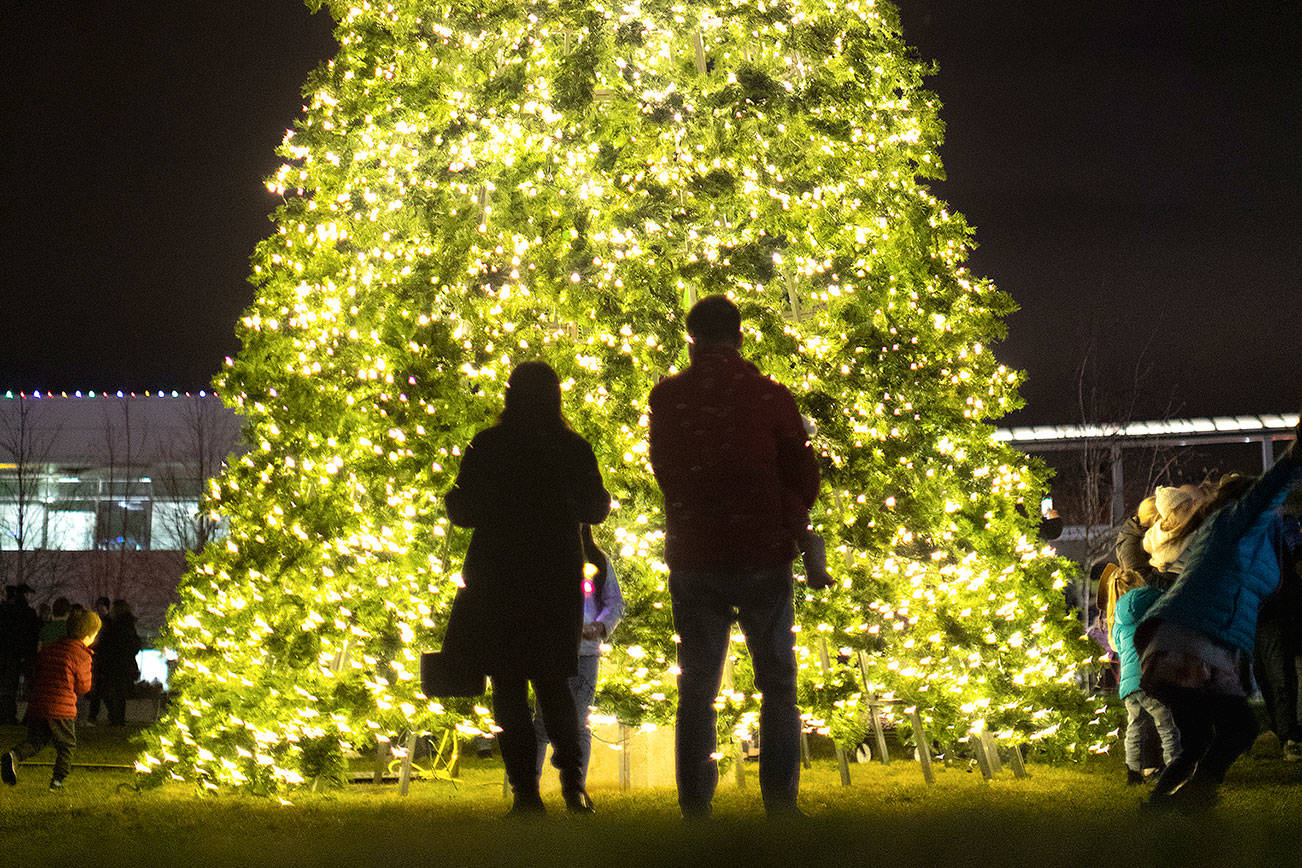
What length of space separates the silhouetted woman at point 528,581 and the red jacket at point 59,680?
22.3 feet

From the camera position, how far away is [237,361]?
862cm

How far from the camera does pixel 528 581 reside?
4996 millimetres

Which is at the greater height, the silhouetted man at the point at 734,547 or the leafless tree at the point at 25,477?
the leafless tree at the point at 25,477

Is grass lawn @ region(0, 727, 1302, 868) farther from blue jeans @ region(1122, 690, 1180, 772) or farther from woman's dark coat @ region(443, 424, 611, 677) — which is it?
blue jeans @ region(1122, 690, 1180, 772)

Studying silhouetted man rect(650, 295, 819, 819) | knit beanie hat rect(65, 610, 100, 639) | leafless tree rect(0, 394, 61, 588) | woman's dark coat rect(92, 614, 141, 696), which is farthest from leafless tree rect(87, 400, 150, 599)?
silhouetted man rect(650, 295, 819, 819)

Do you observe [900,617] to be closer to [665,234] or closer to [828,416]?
[828,416]

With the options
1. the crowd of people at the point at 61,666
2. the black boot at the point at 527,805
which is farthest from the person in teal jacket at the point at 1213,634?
the crowd of people at the point at 61,666

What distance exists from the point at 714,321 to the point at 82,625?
796 cm

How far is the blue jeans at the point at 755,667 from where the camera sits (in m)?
4.86

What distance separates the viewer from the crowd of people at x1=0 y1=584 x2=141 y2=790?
10438 mm

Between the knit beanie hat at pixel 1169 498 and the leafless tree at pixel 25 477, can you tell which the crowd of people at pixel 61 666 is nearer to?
the knit beanie hat at pixel 1169 498

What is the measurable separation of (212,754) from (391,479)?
1.94 meters

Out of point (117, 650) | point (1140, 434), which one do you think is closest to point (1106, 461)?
point (1140, 434)

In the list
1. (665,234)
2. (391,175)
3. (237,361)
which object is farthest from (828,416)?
(237,361)
